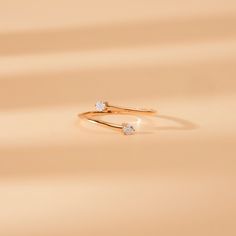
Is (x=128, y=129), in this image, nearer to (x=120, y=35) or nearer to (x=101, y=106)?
(x=101, y=106)

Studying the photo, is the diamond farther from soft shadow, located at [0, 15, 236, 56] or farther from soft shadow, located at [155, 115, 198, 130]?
soft shadow, located at [0, 15, 236, 56]

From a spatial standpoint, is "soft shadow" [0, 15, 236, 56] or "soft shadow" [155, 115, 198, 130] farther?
"soft shadow" [0, 15, 236, 56]

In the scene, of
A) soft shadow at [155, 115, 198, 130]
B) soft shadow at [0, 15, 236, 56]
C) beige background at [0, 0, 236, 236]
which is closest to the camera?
beige background at [0, 0, 236, 236]

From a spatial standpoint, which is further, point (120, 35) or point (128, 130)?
point (120, 35)

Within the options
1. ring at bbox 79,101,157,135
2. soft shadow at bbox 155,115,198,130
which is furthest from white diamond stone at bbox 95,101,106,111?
soft shadow at bbox 155,115,198,130

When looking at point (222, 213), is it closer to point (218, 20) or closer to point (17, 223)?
point (17, 223)

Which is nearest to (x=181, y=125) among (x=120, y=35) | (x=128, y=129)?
(x=128, y=129)
